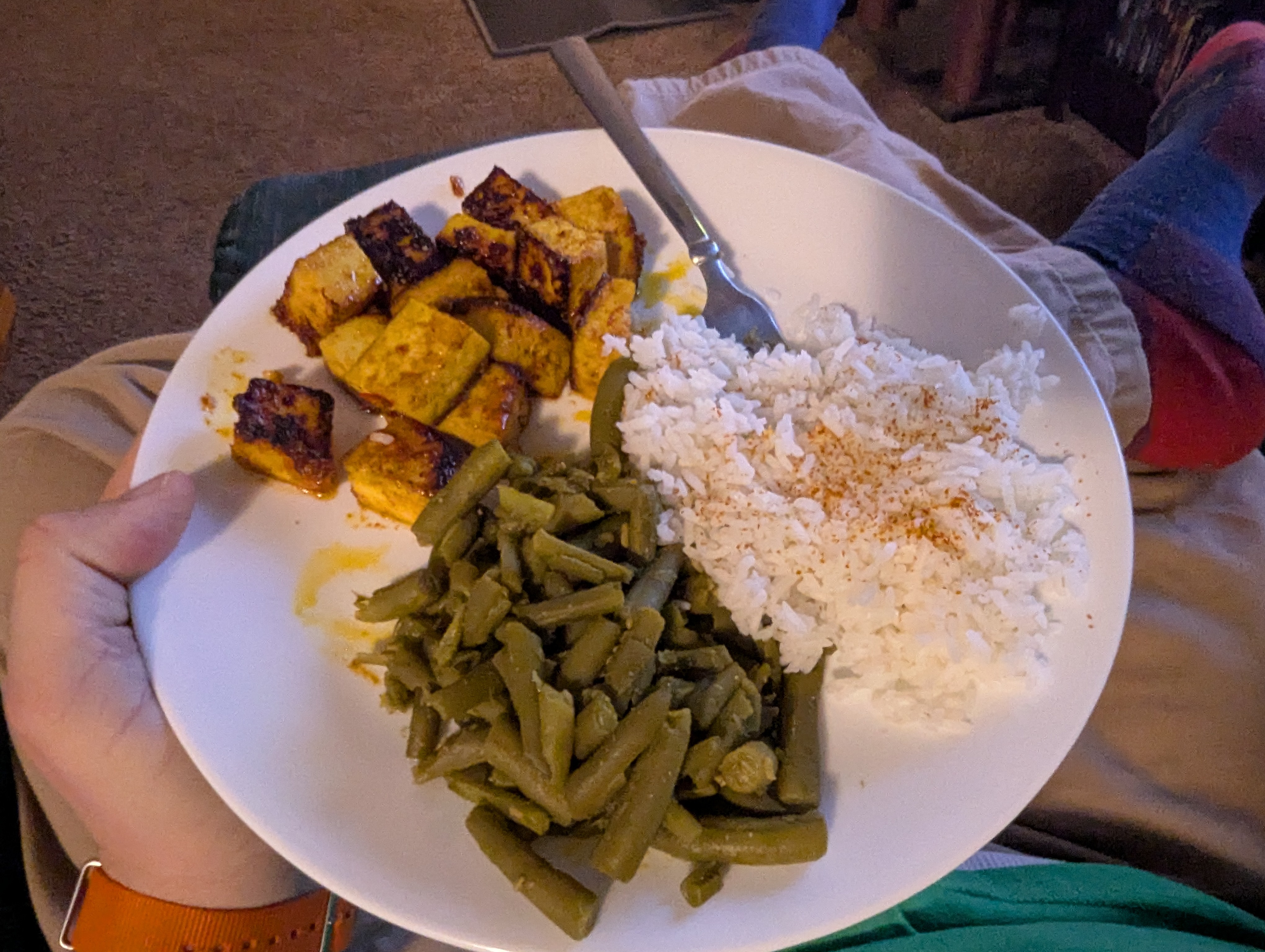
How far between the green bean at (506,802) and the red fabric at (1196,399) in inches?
57.0

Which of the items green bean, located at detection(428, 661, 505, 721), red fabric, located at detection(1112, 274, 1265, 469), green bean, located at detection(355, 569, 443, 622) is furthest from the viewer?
red fabric, located at detection(1112, 274, 1265, 469)

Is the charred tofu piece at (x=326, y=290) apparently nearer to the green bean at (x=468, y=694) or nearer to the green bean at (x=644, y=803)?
the green bean at (x=468, y=694)

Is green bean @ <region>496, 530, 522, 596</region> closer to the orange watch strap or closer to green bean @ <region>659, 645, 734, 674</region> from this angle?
green bean @ <region>659, 645, 734, 674</region>

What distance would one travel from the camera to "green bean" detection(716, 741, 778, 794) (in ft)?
3.87

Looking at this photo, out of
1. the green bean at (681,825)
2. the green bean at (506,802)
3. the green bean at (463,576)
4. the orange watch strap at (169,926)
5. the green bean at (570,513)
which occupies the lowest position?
the orange watch strap at (169,926)

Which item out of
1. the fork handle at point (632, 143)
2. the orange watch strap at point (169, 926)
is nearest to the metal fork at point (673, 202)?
the fork handle at point (632, 143)

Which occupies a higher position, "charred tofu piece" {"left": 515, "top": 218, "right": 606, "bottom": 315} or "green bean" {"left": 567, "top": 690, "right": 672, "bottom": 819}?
"charred tofu piece" {"left": 515, "top": 218, "right": 606, "bottom": 315}

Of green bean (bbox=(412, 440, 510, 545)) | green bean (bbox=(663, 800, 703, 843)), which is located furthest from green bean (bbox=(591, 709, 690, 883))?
green bean (bbox=(412, 440, 510, 545))

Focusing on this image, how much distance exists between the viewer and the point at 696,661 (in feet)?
4.18

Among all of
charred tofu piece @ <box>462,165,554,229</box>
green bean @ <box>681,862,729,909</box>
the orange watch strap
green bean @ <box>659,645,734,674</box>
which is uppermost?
charred tofu piece @ <box>462,165,554,229</box>

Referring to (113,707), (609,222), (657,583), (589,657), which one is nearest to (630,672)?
(589,657)

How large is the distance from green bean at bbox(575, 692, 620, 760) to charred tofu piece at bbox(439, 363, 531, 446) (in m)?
0.52

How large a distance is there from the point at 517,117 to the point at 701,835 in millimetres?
3436

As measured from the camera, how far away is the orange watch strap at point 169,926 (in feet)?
4.61
